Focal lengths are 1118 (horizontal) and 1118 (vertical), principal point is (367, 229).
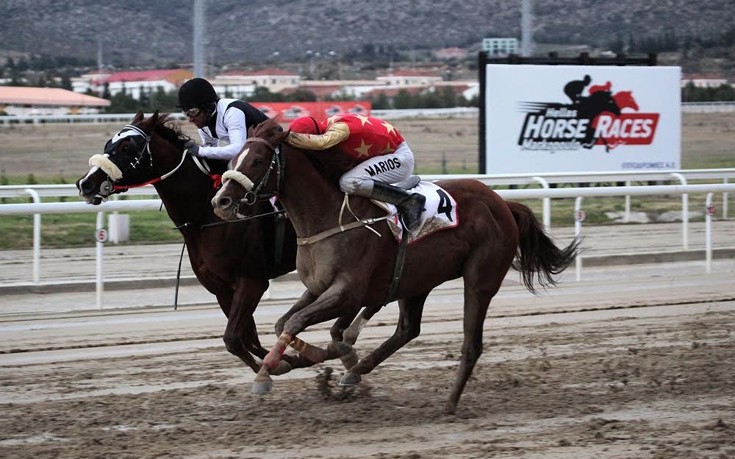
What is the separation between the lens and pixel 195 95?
20.6 ft

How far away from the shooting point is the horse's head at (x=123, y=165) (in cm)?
602

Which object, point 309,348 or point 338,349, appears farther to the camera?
point 338,349

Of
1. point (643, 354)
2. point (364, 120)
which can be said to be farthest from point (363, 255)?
point (643, 354)

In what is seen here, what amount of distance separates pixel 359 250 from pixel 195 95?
1.43 metres

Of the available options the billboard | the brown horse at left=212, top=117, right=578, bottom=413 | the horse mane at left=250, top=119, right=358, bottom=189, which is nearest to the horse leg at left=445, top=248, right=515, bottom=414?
the brown horse at left=212, top=117, right=578, bottom=413

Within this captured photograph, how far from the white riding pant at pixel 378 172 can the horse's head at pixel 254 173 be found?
1.43 feet

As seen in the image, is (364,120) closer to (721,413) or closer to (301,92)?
(721,413)

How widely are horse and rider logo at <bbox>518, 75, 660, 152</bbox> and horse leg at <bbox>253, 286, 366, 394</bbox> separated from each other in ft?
42.1

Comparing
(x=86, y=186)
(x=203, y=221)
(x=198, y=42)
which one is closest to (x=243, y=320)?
(x=203, y=221)

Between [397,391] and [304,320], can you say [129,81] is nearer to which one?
[397,391]

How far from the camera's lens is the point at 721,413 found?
223 inches

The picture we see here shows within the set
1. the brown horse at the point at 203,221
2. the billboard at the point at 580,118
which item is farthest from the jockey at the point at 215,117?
the billboard at the point at 580,118

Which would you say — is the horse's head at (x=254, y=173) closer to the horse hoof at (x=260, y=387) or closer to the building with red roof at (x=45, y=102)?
the horse hoof at (x=260, y=387)

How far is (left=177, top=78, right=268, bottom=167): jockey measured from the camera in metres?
6.20
